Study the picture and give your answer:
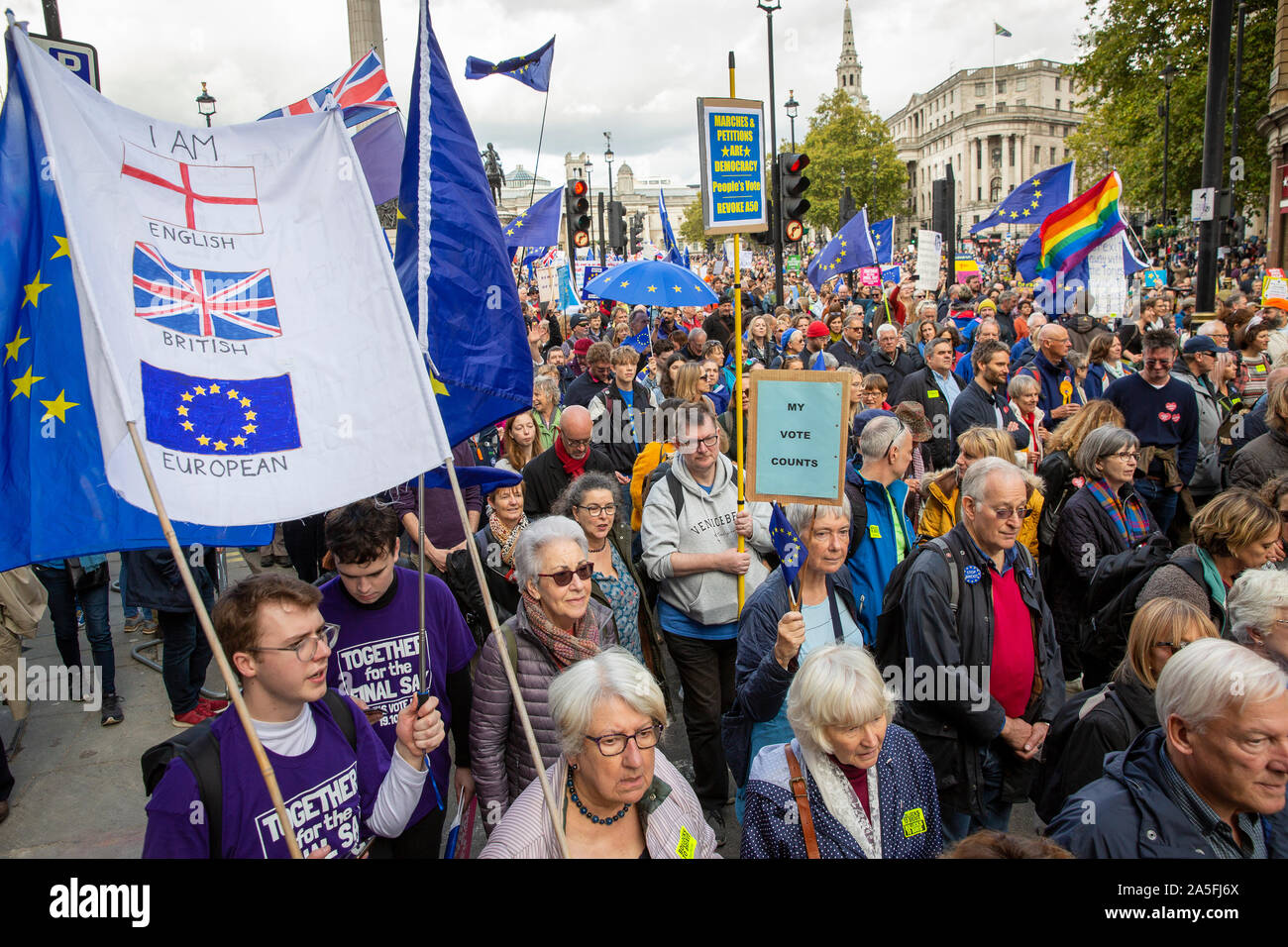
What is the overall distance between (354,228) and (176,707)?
4195 mm

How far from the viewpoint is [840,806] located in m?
2.46

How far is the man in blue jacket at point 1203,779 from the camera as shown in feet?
6.89

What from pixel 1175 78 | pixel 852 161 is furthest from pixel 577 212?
pixel 852 161

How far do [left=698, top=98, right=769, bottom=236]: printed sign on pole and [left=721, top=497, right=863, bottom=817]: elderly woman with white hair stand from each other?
1682mm

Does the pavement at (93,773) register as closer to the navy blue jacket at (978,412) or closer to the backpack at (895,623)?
the backpack at (895,623)

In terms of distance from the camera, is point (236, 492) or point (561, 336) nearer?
point (236, 492)

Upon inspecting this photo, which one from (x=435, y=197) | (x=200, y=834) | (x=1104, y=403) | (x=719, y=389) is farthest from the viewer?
(x=719, y=389)

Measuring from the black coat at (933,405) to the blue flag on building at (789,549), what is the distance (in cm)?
382

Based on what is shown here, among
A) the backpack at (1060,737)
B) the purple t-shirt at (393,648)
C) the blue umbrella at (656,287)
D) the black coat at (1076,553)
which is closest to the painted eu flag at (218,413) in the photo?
the purple t-shirt at (393,648)

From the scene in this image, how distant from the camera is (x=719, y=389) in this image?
9.00 m

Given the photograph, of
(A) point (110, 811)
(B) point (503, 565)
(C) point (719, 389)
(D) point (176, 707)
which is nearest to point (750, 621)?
(B) point (503, 565)

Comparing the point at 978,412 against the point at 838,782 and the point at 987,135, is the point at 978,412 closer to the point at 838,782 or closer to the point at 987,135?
the point at 838,782

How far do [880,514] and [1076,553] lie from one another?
992mm
